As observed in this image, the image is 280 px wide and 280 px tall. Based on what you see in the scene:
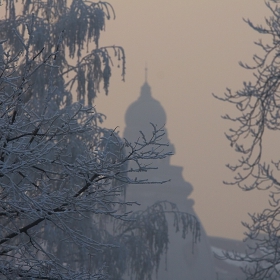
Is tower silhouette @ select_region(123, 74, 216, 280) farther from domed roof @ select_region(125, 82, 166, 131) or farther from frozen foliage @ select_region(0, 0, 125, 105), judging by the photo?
frozen foliage @ select_region(0, 0, 125, 105)

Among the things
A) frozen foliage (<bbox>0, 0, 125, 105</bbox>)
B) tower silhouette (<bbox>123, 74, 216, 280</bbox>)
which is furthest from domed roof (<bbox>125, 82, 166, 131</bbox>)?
frozen foliage (<bbox>0, 0, 125, 105</bbox>)

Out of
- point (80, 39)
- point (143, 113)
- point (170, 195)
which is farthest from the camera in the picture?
point (170, 195)

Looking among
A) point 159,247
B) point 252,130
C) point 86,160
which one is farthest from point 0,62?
point 159,247

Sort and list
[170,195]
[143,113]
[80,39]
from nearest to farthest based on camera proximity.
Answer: [80,39]
[143,113]
[170,195]

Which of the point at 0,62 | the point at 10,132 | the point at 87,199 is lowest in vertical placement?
the point at 87,199

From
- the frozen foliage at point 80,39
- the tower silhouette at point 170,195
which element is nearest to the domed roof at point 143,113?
the tower silhouette at point 170,195

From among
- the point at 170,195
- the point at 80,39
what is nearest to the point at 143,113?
the point at 170,195

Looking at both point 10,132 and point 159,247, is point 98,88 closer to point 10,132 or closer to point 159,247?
point 159,247

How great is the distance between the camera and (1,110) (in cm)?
537

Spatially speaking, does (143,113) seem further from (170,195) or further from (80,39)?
(80,39)

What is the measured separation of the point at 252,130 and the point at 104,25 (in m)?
4.92

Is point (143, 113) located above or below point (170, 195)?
above

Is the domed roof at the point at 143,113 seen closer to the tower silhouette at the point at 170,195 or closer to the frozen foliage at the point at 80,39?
the tower silhouette at the point at 170,195

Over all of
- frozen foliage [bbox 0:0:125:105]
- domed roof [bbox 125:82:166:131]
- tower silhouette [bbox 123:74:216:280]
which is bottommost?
frozen foliage [bbox 0:0:125:105]
